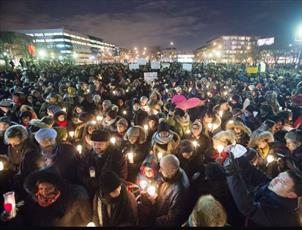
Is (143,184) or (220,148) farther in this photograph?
(220,148)

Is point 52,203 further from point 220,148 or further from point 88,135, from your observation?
point 220,148

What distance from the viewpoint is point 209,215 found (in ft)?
6.90

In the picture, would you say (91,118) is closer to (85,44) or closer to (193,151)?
(193,151)

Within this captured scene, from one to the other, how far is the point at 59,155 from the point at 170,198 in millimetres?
1751

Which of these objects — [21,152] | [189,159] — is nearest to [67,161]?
[21,152]

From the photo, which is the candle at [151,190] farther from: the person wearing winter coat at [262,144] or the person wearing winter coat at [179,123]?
the person wearing winter coat at [179,123]

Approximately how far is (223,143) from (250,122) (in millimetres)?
2934

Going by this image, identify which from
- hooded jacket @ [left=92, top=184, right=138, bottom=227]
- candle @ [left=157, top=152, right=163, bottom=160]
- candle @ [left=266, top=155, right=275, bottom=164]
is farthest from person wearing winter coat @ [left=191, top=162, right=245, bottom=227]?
candle @ [left=157, top=152, right=163, bottom=160]

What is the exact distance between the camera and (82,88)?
1155 centimetres

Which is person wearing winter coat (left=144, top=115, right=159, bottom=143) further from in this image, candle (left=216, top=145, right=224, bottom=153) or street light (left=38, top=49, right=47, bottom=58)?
street light (left=38, top=49, right=47, bottom=58)

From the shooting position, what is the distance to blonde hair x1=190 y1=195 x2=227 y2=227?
208cm

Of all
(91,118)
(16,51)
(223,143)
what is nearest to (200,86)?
(91,118)

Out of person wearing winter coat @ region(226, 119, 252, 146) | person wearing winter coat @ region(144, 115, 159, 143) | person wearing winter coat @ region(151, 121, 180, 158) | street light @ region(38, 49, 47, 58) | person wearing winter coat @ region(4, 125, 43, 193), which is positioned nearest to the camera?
person wearing winter coat @ region(4, 125, 43, 193)

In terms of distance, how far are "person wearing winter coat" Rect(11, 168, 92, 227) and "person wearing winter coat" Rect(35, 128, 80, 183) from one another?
101 centimetres
